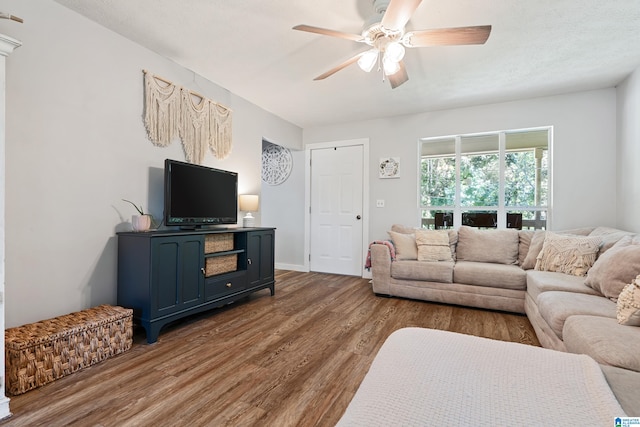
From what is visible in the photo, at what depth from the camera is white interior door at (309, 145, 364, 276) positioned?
477 cm

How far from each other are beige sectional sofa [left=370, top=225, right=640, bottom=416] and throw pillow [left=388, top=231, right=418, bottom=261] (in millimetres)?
12

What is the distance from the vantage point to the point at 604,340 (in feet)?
4.49

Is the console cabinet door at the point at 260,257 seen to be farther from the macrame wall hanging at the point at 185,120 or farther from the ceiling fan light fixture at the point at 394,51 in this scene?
the ceiling fan light fixture at the point at 394,51

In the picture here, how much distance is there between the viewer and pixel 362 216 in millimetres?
4715

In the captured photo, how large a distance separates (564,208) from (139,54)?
4852 mm

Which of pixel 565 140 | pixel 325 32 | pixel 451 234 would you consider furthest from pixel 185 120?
pixel 565 140

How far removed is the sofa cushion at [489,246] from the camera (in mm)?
3512

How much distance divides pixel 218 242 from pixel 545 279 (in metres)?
2.97

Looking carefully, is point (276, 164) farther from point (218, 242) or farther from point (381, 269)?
point (381, 269)

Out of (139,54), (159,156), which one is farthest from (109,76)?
(159,156)

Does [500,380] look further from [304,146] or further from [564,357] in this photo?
[304,146]

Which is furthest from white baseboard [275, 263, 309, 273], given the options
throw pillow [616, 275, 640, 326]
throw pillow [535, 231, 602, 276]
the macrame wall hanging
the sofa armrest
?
throw pillow [616, 275, 640, 326]

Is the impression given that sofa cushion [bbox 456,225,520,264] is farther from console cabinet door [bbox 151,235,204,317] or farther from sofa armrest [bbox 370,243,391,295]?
console cabinet door [bbox 151,235,204,317]

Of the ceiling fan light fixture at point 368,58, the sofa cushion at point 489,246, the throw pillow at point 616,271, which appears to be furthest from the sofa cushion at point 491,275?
the ceiling fan light fixture at point 368,58
